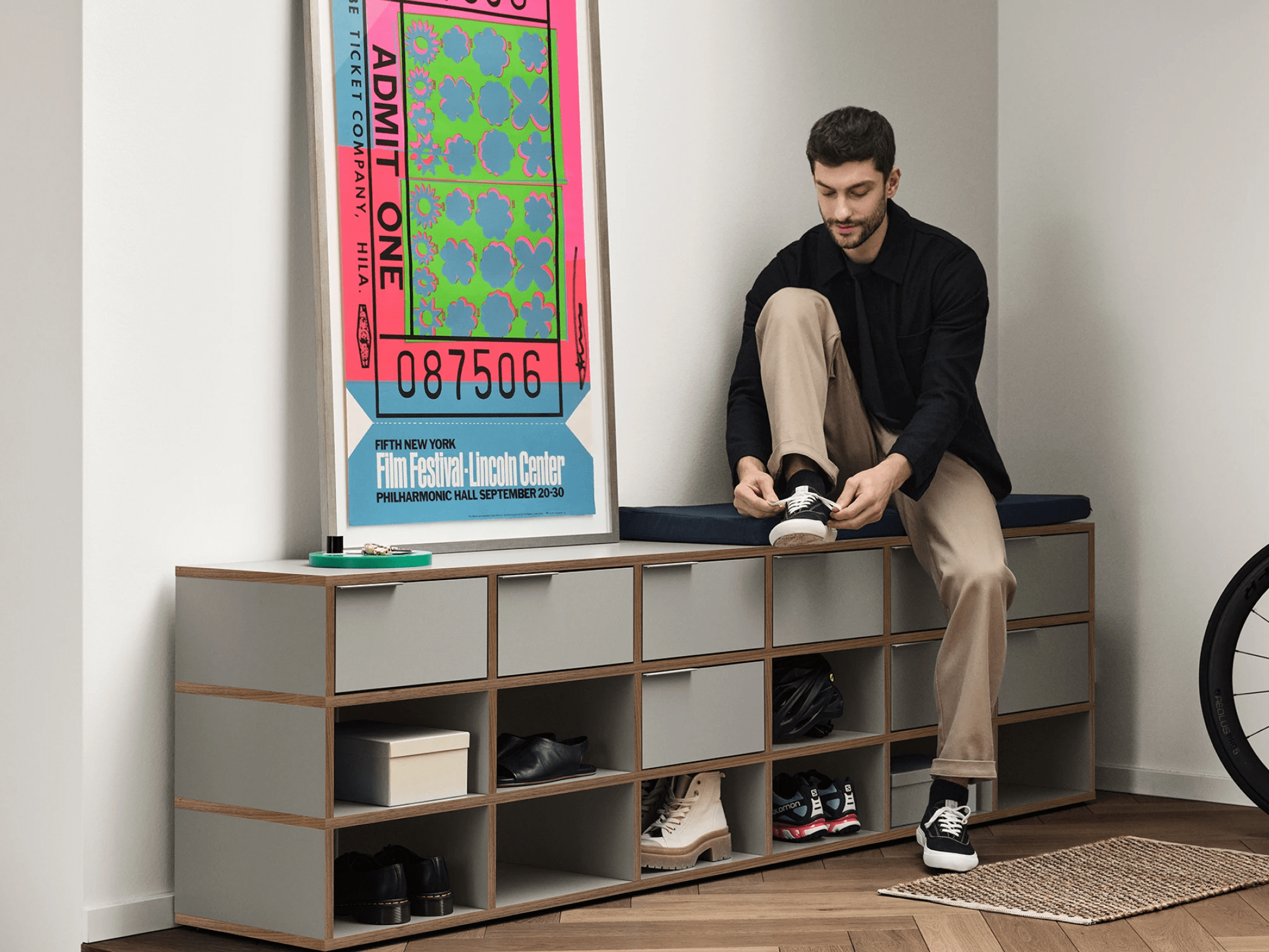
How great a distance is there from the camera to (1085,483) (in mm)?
3791

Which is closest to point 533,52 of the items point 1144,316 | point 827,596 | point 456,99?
point 456,99

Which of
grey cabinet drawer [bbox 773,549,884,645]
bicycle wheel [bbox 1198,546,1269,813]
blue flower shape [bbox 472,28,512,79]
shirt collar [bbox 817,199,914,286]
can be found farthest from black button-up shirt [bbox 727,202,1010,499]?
blue flower shape [bbox 472,28,512,79]

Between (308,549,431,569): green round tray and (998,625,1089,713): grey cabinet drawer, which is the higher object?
(308,549,431,569): green round tray

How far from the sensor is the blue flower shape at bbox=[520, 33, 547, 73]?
9.70ft

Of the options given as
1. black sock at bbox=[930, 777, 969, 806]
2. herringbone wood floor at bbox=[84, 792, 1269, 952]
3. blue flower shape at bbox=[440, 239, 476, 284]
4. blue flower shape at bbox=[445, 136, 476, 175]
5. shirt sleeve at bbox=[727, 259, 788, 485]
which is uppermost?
blue flower shape at bbox=[445, 136, 476, 175]

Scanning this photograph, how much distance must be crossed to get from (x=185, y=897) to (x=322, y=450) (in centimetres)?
73

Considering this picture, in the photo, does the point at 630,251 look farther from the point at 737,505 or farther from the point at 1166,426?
the point at 1166,426

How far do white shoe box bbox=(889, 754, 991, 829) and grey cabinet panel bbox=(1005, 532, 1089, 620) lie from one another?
391mm

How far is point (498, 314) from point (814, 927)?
47.3 inches

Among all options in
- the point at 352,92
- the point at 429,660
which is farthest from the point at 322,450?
the point at 352,92

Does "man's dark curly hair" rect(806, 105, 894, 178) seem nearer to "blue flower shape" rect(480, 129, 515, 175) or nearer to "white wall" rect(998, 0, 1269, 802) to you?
"blue flower shape" rect(480, 129, 515, 175)

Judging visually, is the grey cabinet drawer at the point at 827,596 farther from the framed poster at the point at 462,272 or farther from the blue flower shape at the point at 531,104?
the blue flower shape at the point at 531,104

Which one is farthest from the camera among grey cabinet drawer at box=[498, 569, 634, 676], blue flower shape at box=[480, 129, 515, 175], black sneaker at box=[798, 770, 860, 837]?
black sneaker at box=[798, 770, 860, 837]

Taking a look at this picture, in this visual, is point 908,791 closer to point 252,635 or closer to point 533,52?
point 252,635
